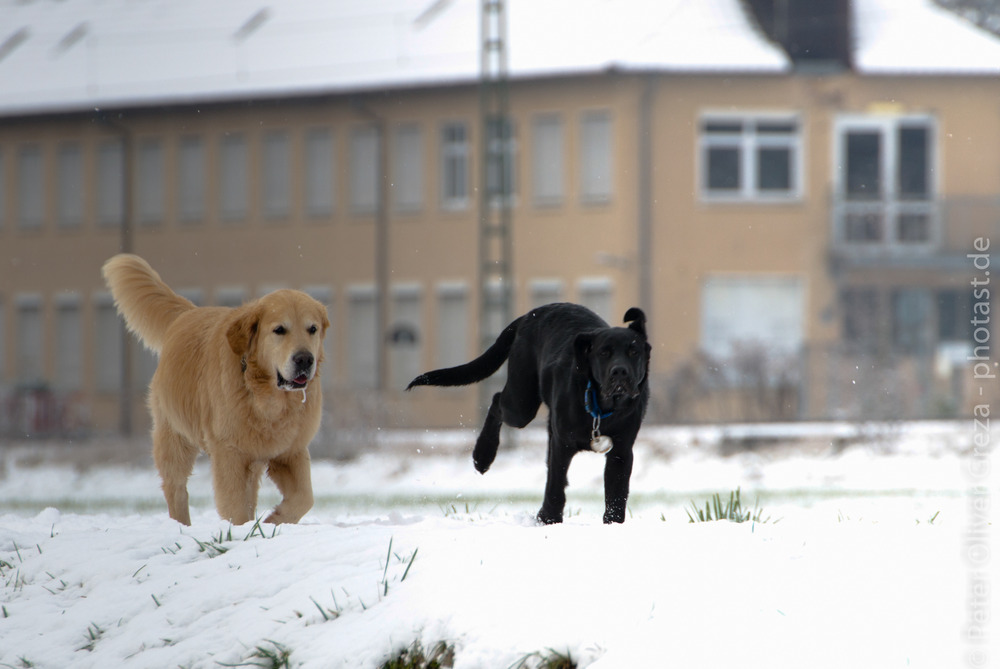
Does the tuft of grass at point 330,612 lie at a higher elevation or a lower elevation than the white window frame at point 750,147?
lower

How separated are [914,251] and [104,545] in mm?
20660

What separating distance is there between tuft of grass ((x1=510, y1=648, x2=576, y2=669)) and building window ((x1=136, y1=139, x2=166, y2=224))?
22440mm

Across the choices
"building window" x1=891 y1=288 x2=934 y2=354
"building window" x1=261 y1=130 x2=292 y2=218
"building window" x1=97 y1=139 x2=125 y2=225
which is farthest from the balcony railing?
"building window" x1=97 y1=139 x2=125 y2=225

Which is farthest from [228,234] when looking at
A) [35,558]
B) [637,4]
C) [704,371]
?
[35,558]

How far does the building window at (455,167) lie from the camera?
24312 millimetres

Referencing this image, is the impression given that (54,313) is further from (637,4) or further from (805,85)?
(805,85)

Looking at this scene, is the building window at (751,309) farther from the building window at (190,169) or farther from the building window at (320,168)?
the building window at (190,169)

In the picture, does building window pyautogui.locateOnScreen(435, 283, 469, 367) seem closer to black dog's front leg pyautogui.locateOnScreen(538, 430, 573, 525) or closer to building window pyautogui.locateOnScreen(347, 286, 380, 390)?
building window pyautogui.locateOnScreen(347, 286, 380, 390)

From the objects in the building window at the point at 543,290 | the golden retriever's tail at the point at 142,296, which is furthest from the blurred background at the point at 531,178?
the golden retriever's tail at the point at 142,296

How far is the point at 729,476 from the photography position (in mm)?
14055

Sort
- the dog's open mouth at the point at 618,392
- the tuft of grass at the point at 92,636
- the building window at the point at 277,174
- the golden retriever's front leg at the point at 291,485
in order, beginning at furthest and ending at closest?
the building window at the point at 277,174, the golden retriever's front leg at the point at 291,485, the dog's open mouth at the point at 618,392, the tuft of grass at the point at 92,636

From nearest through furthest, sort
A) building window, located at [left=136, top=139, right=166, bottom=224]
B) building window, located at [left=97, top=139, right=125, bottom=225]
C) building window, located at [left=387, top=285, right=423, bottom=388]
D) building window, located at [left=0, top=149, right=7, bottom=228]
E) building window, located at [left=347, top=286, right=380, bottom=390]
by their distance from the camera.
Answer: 1. building window, located at [left=347, top=286, right=380, bottom=390]
2. building window, located at [left=387, top=285, right=423, bottom=388]
3. building window, located at [left=136, top=139, right=166, bottom=224]
4. building window, located at [left=97, top=139, right=125, bottom=225]
5. building window, located at [left=0, top=149, right=7, bottom=228]

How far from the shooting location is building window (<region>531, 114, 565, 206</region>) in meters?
23.4

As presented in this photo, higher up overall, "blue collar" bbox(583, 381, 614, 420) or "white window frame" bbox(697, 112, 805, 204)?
"white window frame" bbox(697, 112, 805, 204)
